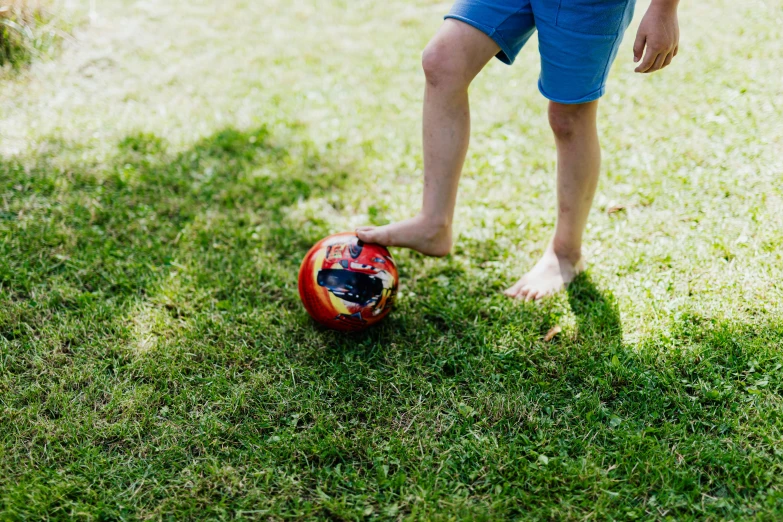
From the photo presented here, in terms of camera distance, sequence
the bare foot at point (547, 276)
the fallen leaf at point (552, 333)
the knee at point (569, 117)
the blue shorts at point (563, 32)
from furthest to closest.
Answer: the bare foot at point (547, 276), the fallen leaf at point (552, 333), the knee at point (569, 117), the blue shorts at point (563, 32)

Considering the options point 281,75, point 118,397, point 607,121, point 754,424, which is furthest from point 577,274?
point 281,75

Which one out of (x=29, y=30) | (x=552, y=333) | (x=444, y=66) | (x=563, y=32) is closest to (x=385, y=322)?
(x=552, y=333)

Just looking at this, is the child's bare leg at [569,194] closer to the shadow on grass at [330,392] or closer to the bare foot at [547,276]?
the bare foot at [547,276]

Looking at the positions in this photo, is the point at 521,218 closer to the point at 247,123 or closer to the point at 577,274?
the point at 577,274

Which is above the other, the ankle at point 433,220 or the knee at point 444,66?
the knee at point 444,66

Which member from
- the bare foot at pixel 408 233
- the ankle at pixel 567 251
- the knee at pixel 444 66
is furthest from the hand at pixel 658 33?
the bare foot at pixel 408 233

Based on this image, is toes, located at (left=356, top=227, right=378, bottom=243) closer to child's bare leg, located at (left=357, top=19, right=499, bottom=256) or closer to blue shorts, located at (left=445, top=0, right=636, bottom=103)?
child's bare leg, located at (left=357, top=19, right=499, bottom=256)

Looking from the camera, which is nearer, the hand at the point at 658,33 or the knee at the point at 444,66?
the hand at the point at 658,33

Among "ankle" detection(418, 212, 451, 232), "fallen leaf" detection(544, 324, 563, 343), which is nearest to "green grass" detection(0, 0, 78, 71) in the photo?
"ankle" detection(418, 212, 451, 232)

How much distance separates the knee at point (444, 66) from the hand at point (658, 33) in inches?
25.0

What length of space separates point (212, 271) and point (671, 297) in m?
2.17

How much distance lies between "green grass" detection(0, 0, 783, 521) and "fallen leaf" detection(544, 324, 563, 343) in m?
0.03

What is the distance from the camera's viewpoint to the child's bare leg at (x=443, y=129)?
7.87ft

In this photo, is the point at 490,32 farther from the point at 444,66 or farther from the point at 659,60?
the point at 659,60
